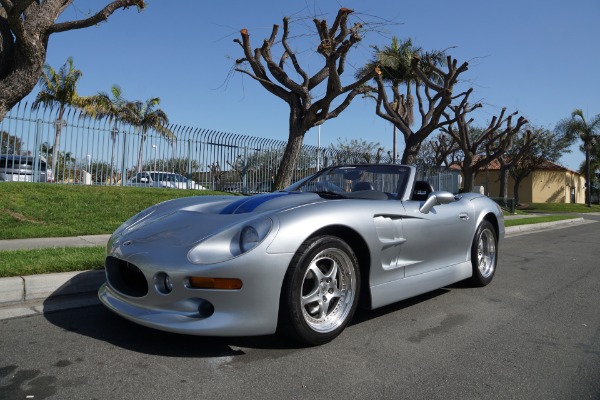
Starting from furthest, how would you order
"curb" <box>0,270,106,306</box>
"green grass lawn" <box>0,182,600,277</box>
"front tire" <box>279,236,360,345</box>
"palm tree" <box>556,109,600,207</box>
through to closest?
1. "palm tree" <box>556,109,600,207</box>
2. "green grass lawn" <box>0,182,600,277</box>
3. "curb" <box>0,270,106,306</box>
4. "front tire" <box>279,236,360,345</box>

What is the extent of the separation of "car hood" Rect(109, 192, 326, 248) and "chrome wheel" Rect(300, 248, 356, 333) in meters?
0.47

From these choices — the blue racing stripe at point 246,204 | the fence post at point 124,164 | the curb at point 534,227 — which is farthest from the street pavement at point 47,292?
the curb at point 534,227

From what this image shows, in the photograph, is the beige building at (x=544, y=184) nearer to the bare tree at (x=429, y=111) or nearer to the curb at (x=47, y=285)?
the bare tree at (x=429, y=111)

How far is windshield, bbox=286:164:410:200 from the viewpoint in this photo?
423cm

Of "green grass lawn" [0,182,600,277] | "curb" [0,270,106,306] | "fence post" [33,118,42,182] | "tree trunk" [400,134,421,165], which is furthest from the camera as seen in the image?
"tree trunk" [400,134,421,165]

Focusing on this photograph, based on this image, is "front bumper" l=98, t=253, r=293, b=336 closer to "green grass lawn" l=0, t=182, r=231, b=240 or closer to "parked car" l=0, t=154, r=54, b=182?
"green grass lawn" l=0, t=182, r=231, b=240

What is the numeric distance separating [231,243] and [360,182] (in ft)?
6.09

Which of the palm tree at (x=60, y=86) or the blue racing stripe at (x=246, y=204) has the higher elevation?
the palm tree at (x=60, y=86)

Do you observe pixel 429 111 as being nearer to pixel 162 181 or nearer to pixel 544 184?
pixel 162 181

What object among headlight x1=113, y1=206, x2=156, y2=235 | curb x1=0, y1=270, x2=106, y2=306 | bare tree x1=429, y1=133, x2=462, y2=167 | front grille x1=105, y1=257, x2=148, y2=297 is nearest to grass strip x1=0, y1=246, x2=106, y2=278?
curb x1=0, y1=270, x2=106, y2=306

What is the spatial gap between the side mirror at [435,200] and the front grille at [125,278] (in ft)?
7.87

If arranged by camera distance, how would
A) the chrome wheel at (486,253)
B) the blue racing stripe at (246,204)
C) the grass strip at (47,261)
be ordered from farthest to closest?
1. the chrome wheel at (486,253)
2. the grass strip at (47,261)
3. the blue racing stripe at (246,204)

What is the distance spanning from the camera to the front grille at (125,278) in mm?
3209

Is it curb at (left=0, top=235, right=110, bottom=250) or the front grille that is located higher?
the front grille
